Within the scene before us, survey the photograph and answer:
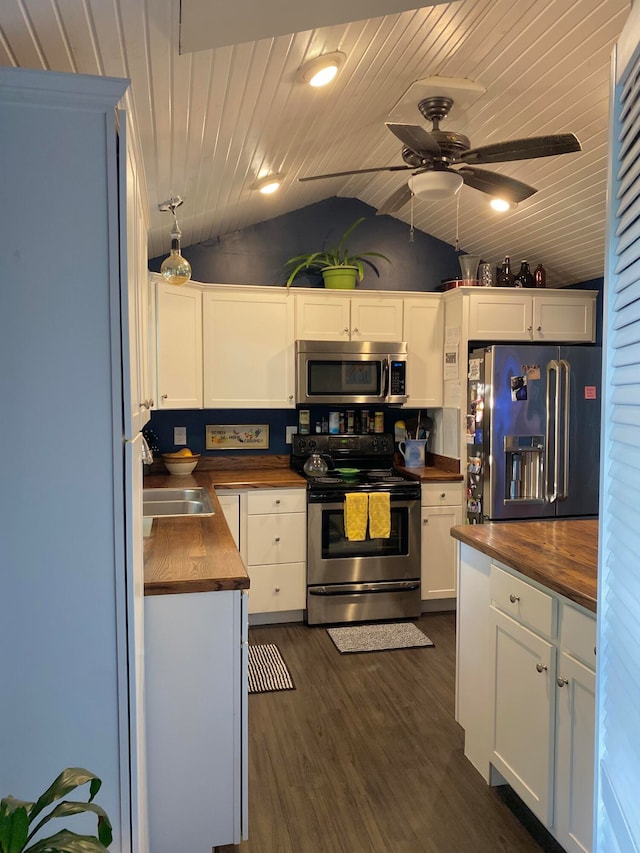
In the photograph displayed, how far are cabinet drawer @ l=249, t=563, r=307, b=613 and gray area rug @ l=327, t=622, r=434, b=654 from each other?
30 centimetres

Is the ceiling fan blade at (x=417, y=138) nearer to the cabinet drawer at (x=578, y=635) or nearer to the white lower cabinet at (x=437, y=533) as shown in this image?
the cabinet drawer at (x=578, y=635)

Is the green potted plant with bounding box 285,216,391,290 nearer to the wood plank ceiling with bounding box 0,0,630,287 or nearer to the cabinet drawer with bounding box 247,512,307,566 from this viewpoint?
the wood plank ceiling with bounding box 0,0,630,287

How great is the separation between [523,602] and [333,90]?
1992mm

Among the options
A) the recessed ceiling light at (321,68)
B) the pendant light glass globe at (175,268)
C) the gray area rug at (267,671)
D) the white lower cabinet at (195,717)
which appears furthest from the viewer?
the gray area rug at (267,671)

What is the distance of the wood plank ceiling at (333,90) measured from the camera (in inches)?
57.1

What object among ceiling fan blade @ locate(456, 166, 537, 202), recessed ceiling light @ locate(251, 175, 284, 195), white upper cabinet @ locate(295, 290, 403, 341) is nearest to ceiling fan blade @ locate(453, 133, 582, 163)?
ceiling fan blade @ locate(456, 166, 537, 202)

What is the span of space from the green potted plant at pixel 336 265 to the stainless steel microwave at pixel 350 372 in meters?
0.46

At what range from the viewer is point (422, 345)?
14.5ft

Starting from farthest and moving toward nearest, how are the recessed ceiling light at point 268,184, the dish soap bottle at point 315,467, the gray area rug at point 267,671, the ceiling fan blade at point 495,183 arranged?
the dish soap bottle at point 315,467, the recessed ceiling light at point 268,184, the gray area rug at point 267,671, the ceiling fan blade at point 495,183

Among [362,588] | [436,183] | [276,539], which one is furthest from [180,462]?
[436,183]

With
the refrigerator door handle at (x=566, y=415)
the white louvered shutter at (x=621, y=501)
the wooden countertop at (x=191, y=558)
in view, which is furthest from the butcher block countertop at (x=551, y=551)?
the refrigerator door handle at (x=566, y=415)

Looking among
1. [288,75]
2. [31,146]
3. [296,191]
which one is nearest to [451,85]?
[288,75]

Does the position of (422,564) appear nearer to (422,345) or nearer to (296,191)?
(422,345)

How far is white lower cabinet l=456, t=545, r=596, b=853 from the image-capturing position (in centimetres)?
176
